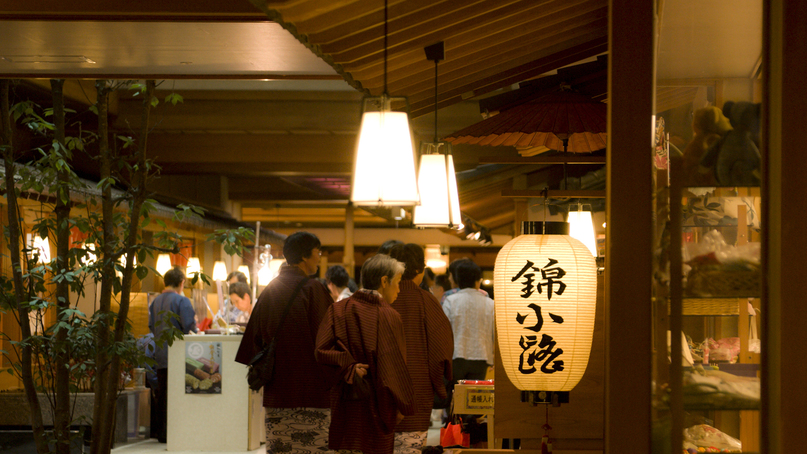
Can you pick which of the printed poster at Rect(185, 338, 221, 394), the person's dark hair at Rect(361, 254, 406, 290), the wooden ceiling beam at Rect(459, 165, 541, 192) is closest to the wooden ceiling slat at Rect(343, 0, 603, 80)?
the person's dark hair at Rect(361, 254, 406, 290)

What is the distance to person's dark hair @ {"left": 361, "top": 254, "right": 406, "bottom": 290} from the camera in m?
4.30

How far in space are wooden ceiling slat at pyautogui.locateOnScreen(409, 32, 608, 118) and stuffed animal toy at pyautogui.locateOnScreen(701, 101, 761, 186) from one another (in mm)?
2301

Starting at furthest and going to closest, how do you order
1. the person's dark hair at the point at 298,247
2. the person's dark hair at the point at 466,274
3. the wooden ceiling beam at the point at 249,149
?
the wooden ceiling beam at the point at 249,149, the person's dark hair at the point at 466,274, the person's dark hair at the point at 298,247

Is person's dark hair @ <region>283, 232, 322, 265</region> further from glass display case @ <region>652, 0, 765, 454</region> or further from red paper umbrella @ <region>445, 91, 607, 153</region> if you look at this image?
glass display case @ <region>652, 0, 765, 454</region>

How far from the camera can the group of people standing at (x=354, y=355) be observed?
13.4ft

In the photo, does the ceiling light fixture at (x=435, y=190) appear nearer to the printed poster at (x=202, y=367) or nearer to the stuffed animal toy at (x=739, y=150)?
the stuffed animal toy at (x=739, y=150)

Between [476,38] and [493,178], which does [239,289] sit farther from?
[476,38]

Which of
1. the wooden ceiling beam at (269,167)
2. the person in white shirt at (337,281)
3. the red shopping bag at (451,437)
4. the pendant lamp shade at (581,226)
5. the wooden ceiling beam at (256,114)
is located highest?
the wooden ceiling beam at (256,114)

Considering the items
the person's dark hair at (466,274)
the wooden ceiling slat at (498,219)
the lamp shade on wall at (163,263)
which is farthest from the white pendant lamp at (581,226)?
the lamp shade on wall at (163,263)

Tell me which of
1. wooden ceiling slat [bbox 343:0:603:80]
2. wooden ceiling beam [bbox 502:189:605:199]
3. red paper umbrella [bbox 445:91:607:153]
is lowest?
wooden ceiling beam [bbox 502:189:605:199]

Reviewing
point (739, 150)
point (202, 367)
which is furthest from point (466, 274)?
point (739, 150)

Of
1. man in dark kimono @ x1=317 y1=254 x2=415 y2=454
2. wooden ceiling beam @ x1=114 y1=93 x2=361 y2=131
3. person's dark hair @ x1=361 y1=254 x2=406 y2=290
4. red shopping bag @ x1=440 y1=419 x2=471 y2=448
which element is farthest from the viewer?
wooden ceiling beam @ x1=114 y1=93 x2=361 y2=131

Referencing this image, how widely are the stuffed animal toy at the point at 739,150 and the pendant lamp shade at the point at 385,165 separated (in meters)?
0.95

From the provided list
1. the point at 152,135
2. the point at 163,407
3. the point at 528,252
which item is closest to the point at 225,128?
the point at 152,135
